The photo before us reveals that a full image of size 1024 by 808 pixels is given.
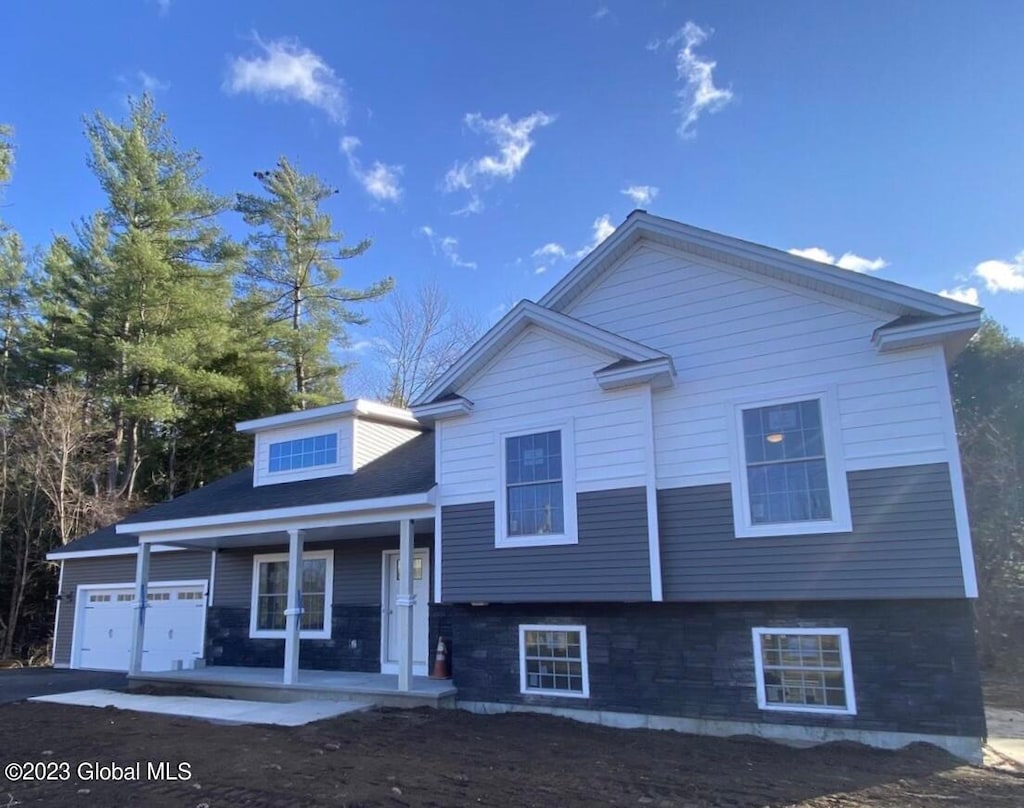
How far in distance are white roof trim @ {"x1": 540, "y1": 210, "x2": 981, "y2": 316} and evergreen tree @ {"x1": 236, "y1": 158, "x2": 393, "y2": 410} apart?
59.8ft

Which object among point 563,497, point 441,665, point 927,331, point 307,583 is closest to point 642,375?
point 563,497

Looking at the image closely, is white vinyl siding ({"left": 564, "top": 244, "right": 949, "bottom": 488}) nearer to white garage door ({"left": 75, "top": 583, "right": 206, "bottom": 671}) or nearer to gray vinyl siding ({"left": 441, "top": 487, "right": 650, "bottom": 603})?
gray vinyl siding ({"left": 441, "top": 487, "right": 650, "bottom": 603})

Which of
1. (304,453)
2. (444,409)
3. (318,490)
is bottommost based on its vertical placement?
(318,490)

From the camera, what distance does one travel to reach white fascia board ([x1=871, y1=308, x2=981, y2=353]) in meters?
6.93

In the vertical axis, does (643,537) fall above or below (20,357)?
below

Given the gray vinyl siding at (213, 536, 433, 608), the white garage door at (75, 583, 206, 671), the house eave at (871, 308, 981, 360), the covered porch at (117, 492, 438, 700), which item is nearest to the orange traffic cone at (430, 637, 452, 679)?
the covered porch at (117, 492, 438, 700)

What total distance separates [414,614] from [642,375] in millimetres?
5919

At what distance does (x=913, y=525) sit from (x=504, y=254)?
1595cm

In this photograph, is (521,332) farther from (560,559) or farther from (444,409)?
(560,559)

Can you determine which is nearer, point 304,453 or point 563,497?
point 563,497

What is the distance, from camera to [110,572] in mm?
16234

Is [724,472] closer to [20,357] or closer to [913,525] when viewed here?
[913,525]

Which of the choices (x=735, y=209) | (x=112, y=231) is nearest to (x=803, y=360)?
(x=735, y=209)

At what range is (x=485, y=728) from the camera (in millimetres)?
7984
